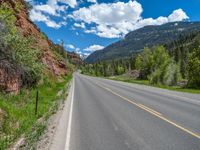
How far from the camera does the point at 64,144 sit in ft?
26.9

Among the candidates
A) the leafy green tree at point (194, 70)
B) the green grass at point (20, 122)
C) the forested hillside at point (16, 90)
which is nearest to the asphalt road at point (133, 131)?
the green grass at point (20, 122)

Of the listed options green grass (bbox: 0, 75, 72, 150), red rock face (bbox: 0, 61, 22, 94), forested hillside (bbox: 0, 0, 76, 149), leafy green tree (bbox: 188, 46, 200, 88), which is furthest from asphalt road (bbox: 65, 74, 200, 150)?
leafy green tree (bbox: 188, 46, 200, 88)

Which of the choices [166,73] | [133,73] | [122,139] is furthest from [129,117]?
[133,73]

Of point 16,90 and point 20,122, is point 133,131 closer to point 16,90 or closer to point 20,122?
point 20,122

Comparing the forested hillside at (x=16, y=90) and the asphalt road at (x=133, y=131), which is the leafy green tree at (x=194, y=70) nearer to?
the forested hillside at (x=16, y=90)

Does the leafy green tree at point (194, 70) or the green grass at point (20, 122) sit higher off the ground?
the leafy green tree at point (194, 70)

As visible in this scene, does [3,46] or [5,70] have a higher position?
[3,46]

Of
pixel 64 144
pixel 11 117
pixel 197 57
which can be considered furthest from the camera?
pixel 197 57

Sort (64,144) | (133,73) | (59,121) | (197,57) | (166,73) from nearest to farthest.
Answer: (64,144), (59,121), (197,57), (166,73), (133,73)

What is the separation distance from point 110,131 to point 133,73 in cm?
11496

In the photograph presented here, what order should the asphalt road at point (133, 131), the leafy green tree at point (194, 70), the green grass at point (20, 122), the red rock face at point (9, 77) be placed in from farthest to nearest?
the leafy green tree at point (194, 70) < the red rock face at point (9, 77) < the green grass at point (20, 122) < the asphalt road at point (133, 131)

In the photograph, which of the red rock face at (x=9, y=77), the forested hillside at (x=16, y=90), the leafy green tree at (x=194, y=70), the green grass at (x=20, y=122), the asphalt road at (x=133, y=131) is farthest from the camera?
the leafy green tree at (x=194, y=70)

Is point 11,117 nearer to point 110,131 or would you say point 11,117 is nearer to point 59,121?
point 59,121

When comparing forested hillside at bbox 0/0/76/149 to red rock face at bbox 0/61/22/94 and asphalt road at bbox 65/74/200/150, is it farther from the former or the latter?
asphalt road at bbox 65/74/200/150
